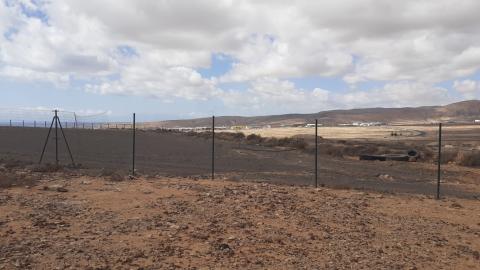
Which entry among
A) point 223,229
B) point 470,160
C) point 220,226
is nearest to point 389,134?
point 470,160

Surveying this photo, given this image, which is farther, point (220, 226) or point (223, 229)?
point (220, 226)

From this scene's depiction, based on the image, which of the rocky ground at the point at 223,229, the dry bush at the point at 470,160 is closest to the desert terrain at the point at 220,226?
the rocky ground at the point at 223,229

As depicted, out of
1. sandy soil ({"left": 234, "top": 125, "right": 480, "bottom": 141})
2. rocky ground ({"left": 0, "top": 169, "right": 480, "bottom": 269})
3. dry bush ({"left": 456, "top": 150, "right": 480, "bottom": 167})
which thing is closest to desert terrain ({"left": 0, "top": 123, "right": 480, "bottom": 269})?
rocky ground ({"left": 0, "top": 169, "right": 480, "bottom": 269})

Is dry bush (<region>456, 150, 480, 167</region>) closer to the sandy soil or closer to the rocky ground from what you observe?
the rocky ground

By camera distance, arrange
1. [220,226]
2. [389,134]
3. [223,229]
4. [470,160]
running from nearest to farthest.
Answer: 1. [223,229]
2. [220,226]
3. [470,160]
4. [389,134]

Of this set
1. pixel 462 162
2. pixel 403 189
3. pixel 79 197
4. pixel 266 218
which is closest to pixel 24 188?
pixel 79 197

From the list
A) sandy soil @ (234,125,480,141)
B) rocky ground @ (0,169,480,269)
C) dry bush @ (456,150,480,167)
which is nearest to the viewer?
rocky ground @ (0,169,480,269)

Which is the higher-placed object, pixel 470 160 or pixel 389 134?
pixel 389 134

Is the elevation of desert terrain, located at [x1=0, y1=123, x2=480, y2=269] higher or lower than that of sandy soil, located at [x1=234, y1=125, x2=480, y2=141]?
lower

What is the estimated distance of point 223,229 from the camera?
9922mm

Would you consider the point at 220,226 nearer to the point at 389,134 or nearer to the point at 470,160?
the point at 470,160

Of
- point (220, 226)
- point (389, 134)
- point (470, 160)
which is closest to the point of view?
point (220, 226)

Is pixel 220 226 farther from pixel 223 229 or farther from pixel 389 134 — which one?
pixel 389 134

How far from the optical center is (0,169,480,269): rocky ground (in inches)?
319
